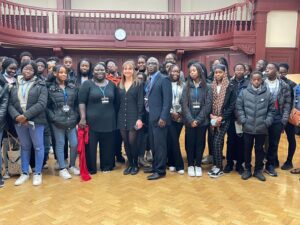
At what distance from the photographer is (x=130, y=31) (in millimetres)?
7980

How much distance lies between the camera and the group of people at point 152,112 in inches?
122

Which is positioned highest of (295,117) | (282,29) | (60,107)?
(282,29)

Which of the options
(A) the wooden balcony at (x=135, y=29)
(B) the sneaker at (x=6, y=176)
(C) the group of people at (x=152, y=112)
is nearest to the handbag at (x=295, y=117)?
(C) the group of people at (x=152, y=112)

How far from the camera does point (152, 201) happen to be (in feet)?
9.01

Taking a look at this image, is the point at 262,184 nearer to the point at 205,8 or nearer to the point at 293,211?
the point at 293,211

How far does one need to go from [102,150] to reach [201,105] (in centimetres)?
129

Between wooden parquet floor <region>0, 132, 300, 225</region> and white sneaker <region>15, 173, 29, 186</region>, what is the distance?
0.07 metres

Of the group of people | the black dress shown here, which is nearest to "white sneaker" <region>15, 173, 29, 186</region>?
the group of people

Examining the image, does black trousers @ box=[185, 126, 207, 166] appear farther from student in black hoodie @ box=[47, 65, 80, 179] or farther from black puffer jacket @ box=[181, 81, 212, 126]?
student in black hoodie @ box=[47, 65, 80, 179]

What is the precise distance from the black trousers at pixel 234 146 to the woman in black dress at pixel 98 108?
1.35 meters

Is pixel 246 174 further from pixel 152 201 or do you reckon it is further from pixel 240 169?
pixel 152 201

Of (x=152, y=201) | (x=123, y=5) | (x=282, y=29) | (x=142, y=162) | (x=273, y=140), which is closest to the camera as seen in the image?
(x=152, y=201)

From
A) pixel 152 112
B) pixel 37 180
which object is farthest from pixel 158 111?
pixel 37 180

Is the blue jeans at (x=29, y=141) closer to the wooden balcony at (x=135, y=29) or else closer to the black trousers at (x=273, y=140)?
the black trousers at (x=273, y=140)
